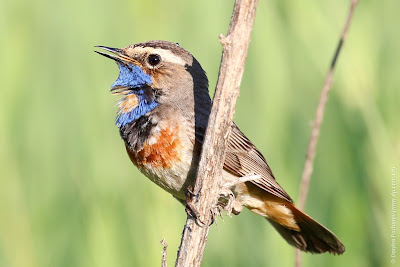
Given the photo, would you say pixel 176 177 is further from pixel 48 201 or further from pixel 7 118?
pixel 7 118

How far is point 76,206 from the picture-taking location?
3693mm

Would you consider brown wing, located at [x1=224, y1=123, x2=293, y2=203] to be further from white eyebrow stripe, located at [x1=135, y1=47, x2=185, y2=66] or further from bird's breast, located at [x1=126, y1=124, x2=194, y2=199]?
white eyebrow stripe, located at [x1=135, y1=47, x2=185, y2=66]

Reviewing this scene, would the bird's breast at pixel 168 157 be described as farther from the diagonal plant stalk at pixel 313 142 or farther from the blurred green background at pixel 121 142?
the diagonal plant stalk at pixel 313 142

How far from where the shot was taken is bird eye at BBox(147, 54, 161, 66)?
3.66 m

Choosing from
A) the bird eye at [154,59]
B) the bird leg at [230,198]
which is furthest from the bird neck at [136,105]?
the bird leg at [230,198]

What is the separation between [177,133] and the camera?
3.47 meters

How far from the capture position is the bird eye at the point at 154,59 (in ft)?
12.0

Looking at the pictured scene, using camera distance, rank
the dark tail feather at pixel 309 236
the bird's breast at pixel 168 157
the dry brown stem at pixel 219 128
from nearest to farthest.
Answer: the dry brown stem at pixel 219 128 → the bird's breast at pixel 168 157 → the dark tail feather at pixel 309 236

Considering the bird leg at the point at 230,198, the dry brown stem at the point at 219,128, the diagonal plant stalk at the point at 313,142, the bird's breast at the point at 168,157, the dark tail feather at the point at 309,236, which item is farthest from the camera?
the dark tail feather at the point at 309,236

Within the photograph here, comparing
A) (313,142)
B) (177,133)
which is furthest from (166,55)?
(313,142)

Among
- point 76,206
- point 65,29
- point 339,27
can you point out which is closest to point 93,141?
point 76,206

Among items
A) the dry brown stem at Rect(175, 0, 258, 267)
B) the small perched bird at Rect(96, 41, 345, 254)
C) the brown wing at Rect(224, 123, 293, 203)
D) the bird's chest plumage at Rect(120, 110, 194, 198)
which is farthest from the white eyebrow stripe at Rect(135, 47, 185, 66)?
the dry brown stem at Rect(175, 0, 258, 267)

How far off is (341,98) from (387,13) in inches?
21.2

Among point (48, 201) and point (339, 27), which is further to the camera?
point (339, 27)
